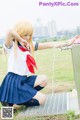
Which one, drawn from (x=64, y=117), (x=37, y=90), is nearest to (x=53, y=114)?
(x=64, y=117)

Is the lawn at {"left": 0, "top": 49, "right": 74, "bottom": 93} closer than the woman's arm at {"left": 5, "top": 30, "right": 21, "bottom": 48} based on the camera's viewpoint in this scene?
No

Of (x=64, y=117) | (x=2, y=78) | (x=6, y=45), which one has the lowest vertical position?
(x=64, y=117)

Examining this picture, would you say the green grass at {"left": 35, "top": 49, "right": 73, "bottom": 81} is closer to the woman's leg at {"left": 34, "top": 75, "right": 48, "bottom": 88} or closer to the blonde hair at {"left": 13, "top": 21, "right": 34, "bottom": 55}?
the woman's leg at {"left": 34, "top": 75, "right": 48, "bottom": 88}

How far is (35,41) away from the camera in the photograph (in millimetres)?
2807

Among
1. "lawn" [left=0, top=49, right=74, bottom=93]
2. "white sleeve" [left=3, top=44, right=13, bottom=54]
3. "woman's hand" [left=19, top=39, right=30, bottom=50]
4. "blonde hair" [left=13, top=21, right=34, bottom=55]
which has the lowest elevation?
"lawn" [left=0, top=49, right=74, bottom=93]

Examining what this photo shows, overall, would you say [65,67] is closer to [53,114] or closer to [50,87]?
[50,87]

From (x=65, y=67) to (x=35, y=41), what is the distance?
256mm

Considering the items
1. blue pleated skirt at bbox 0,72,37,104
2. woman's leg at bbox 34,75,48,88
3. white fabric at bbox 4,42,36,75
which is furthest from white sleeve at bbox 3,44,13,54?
woman's leg at bbox 34,75,48,88

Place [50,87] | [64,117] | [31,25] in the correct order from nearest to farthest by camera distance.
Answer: [64,117] < [31,25] < [50,87]

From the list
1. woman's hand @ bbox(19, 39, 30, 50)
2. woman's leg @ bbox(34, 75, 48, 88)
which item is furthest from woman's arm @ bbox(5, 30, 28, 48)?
woman's leg @ bbox(34, 75, 48, 88)

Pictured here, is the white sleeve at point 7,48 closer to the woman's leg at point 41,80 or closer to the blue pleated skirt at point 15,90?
the blue pleated skirt at point 15,90

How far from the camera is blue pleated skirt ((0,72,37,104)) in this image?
2742mm

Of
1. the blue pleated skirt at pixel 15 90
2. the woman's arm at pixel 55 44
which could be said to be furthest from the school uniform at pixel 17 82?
the woman's arm at pixel 55 44

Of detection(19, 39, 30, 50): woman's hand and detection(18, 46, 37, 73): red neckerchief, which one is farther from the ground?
detection(19, 39, 30, 50): woman's hand
